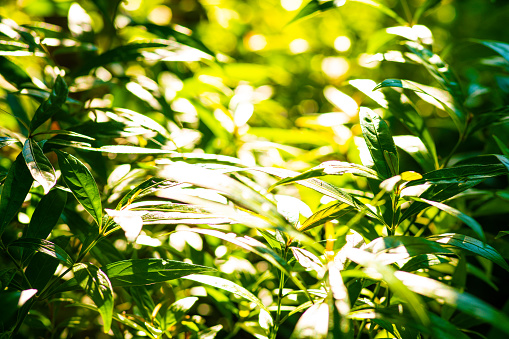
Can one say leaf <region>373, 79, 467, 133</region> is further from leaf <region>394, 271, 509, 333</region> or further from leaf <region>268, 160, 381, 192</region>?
leaf <region>394, 271, 509, 333</region>

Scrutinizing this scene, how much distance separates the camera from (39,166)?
0.44m

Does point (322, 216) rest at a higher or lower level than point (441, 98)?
lower

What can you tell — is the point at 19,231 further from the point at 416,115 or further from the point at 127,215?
the point at 416,115

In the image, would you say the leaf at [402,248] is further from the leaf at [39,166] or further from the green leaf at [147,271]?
the leaf at [39,166]

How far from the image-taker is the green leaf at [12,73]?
70cm

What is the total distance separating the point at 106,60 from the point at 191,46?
182mm

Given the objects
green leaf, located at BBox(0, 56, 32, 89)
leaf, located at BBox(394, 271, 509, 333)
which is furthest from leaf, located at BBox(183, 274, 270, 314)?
green leaf, located at BBox(0, 56, 32, 89)

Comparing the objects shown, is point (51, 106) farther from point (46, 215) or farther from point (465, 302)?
point (465, 302)

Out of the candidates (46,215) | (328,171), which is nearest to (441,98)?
(328,171)

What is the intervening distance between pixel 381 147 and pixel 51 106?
0.49 metres

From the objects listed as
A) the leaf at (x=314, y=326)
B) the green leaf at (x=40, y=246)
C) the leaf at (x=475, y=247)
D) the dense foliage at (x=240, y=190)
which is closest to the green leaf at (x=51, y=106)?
the dense foliage at (x=240, y=190)

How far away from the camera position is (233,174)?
0.65 meters

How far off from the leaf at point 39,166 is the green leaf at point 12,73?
31cm

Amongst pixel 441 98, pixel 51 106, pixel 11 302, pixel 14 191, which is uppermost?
pixel 441 98
